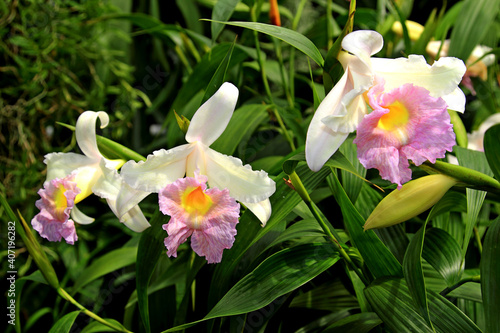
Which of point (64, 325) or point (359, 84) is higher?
point (359, 84)

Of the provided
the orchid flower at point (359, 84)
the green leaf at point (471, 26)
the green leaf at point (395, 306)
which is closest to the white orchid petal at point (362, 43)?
the orchid flower at point (359, 84)

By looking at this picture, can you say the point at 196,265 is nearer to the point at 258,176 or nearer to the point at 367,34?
the point at 258,176

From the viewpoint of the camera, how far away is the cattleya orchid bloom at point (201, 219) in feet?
1.34

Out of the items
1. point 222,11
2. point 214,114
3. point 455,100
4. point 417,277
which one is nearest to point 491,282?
Result: point 417,277

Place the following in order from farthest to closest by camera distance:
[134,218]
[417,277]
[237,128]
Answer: [237,128] → [134,218] → [417,277]

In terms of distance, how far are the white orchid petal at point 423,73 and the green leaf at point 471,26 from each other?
1.02 ft

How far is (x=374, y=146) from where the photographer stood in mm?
369

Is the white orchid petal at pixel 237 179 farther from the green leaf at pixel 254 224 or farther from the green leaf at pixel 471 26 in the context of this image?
the green leaf at pixel 471 26

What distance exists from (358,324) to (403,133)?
0.73 feet

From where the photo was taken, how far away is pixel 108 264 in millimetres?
674

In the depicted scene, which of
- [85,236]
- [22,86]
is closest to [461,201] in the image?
[85,236]

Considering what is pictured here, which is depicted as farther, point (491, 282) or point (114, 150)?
point (114, 150)

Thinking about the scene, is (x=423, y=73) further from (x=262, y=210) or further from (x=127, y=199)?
(x=127, y=199)

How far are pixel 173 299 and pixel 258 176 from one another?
1.03 feet
